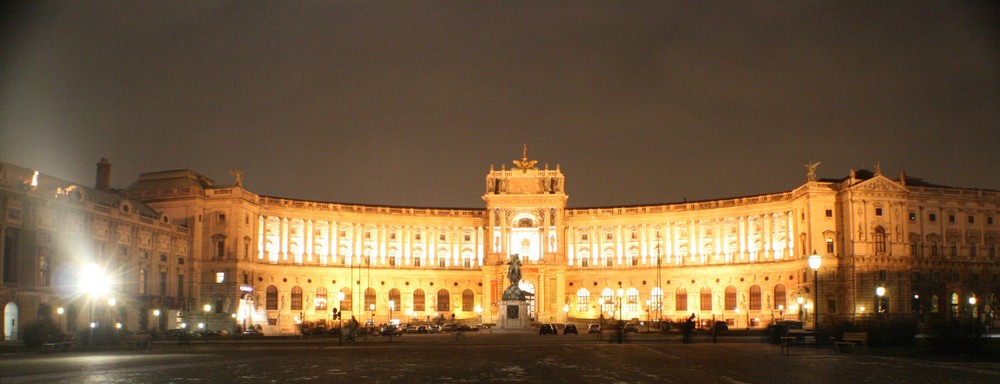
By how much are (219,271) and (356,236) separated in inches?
999

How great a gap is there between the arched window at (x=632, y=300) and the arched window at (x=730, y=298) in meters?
13.4

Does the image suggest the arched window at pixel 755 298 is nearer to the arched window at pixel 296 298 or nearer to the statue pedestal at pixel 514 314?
the statue pedestal at pixel 514 314

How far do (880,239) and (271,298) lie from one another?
75772 millimetres

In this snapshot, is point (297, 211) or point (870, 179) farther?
point (297, 211)

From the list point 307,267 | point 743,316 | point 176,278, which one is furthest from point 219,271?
point 743,316

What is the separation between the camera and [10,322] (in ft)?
236

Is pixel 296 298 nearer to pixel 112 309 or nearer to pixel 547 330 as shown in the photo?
pixel 112 309

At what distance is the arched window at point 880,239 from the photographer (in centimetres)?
11412

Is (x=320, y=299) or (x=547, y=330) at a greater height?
(x=320, y=299)

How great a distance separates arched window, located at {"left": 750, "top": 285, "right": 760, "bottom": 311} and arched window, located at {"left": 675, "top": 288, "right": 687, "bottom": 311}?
1035 centimetres

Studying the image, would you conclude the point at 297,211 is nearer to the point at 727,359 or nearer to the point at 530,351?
the point at 530,351

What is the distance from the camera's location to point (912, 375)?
34.0 m

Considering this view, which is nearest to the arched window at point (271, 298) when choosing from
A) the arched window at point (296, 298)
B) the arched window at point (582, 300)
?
the arched window at point (296, 298)

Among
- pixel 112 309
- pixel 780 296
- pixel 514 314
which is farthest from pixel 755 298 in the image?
pixel 112 309
